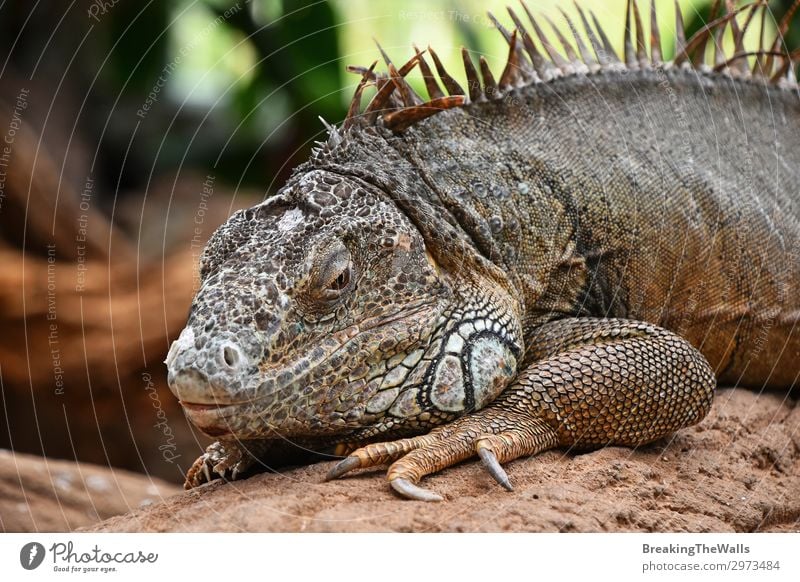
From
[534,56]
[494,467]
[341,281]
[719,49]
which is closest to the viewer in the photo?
[494,467]

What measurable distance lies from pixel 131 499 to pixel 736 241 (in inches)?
183

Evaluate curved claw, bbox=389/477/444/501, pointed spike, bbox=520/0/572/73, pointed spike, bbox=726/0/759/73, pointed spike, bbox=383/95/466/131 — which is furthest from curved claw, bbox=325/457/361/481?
pointed spike, bbox=726/0/759/73

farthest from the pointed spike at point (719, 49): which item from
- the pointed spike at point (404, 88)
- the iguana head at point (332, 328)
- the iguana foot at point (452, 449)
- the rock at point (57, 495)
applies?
the rock at point (57, 495)

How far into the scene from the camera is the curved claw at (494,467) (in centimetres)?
353

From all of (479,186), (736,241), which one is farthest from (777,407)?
(479,186)

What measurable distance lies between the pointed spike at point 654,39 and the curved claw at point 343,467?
3.76 metres

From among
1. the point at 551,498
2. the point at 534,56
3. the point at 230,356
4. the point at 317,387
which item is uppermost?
the point at 534,56

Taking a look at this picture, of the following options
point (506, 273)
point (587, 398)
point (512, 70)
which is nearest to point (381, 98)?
point (512, 70)

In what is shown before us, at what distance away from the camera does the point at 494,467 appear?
3.54 m

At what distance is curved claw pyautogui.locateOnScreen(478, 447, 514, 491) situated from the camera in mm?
3527

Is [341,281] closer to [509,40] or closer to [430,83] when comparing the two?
[430,83]

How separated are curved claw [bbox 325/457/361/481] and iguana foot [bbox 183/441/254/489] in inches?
22.1

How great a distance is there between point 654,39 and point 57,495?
205 inches

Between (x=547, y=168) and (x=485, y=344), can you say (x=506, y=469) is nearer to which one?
(x=485, y=344)
